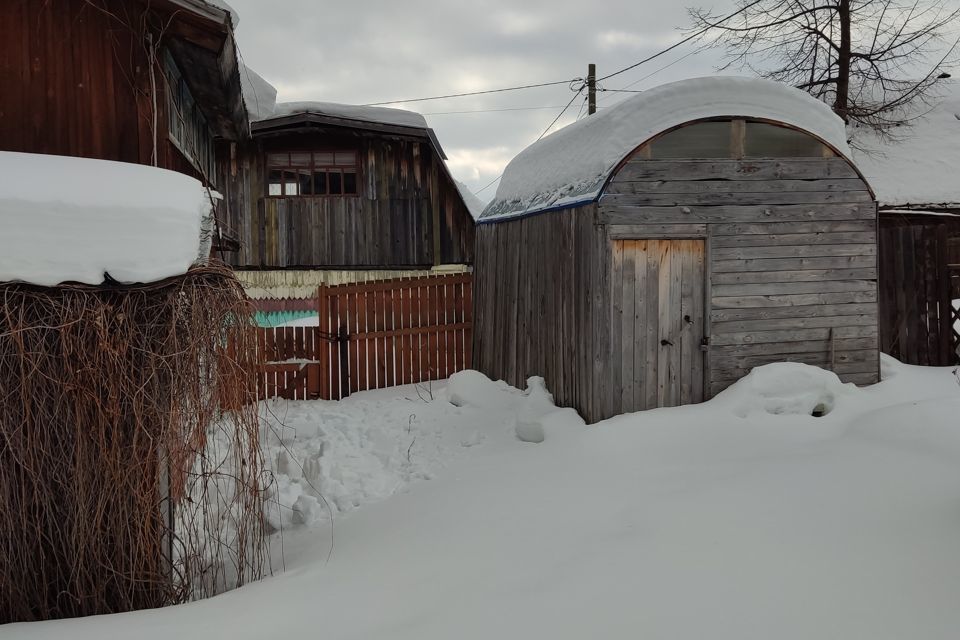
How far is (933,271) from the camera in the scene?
34.1ft

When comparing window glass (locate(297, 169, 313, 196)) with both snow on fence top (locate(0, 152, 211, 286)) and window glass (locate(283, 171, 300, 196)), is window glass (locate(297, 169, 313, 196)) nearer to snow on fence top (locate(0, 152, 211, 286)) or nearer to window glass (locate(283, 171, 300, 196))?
window glass (locate(283, 171, 300, 196))

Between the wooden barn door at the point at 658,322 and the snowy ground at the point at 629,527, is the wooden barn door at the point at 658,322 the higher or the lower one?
the higher one

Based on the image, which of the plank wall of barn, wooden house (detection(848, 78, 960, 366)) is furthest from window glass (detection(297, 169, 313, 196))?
wooden house (detection(848, 78, 960, 366))

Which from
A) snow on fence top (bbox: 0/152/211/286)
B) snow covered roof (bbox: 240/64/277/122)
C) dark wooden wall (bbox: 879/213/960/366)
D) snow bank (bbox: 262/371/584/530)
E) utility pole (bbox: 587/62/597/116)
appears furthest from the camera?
utility pole (bbox: 587/62/597/116)

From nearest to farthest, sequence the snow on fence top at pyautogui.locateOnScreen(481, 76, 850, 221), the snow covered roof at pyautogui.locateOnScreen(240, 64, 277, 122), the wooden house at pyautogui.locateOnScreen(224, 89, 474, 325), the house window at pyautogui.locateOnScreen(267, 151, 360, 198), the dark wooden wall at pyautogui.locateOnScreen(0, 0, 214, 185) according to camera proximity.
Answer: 1. the dark wooden wall at pyautogui.locateOnScreen(0, 0, 214, 185)
2. the snow on fence top at pyautogui.locateOnScreen(481, 76, 850, 221)
3. the snow covered roof at pyautogui.locateOnScreen(240, 64, 277, 122)
4. the wooden house at pyautogui.locateOnScreen(224, 89, 474, 325)
5. the house window at pyautogui.locateOnScreen(267, 151, 360, 198)

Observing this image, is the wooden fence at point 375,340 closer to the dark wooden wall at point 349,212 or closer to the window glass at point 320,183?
the dark wooden wall at point 349,212

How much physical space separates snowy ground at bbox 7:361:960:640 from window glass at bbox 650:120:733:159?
246 centimetres

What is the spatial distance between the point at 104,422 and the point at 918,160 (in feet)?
45.7

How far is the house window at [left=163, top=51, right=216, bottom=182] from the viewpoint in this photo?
625 cm

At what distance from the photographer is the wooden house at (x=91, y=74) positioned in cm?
502

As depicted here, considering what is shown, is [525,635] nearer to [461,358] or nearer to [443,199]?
[461,358]

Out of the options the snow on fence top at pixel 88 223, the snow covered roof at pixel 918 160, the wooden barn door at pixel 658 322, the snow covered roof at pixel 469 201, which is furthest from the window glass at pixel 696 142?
the snow covered roof at pixel 469 201

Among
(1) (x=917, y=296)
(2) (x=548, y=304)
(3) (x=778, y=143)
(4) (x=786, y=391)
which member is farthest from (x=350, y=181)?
(1) (x=917, y=296)

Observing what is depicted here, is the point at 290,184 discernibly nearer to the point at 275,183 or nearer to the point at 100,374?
the point at 275,183
